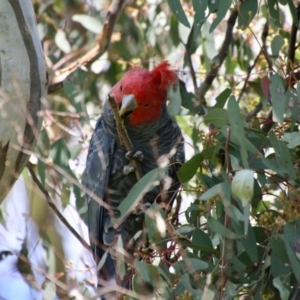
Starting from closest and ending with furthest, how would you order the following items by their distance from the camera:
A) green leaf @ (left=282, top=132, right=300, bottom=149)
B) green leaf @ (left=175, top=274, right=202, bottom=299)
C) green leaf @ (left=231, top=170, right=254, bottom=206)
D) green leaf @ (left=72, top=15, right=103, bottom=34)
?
green leaf @ (left=231, top=170, right=254, bottom=206) → green leaf @ (left=175, top=274, right=202, bottom=299) → green leaf @ (left=282, top=132, right=300, bottom=149) → green leaf @ (left=72, top=15, right=103, bottom=34)

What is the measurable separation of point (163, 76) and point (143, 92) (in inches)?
4.1

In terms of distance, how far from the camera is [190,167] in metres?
1.87

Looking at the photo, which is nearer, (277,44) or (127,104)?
(277,44)

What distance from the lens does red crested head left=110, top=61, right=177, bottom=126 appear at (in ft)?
8.02

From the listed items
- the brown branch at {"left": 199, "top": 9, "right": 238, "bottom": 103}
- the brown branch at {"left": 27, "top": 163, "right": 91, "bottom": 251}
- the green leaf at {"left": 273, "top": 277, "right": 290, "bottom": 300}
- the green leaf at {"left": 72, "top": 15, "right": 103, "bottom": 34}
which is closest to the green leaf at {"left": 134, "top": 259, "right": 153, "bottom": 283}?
the green leaf at {"left": 273, "top": 277, "right": 290, "bottom": 300}

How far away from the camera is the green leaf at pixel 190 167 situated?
6.10ft

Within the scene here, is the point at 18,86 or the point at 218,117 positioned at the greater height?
the point at 18,86

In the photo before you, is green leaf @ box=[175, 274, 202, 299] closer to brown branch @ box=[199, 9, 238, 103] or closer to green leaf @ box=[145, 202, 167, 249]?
green leaf @ box=[145, 202, 167, 249]

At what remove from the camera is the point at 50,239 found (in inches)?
110

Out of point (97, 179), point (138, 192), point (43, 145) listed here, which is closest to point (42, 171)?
point (43, 145)

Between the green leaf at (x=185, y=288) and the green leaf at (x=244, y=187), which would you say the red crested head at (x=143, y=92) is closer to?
the green leaf at (x=185, y=288)

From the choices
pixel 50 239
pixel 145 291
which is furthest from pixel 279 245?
pixel 50 239

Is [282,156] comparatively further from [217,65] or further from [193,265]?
[217,65]

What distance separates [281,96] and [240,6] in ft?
1.52
